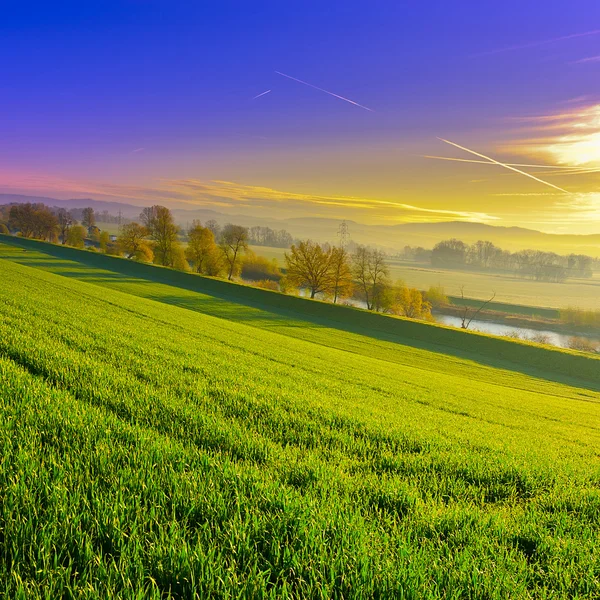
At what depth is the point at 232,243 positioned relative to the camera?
265ft

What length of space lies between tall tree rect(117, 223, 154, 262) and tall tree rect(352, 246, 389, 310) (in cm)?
5274

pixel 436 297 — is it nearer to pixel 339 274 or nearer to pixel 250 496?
pixel 339 274

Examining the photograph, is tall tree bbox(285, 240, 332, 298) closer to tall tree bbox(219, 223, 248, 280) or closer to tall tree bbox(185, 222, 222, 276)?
tall tree bbox(219, 223, 248, 280)

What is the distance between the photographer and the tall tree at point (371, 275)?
70.7 meters

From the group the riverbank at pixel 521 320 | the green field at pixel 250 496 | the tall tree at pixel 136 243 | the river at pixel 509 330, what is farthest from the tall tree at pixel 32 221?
the green field at pixel 250 496

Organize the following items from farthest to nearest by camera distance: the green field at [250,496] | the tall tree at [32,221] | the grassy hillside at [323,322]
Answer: the tall tree at [32,221]
the grassy hillside at [323,322]
the green field at [250,496]

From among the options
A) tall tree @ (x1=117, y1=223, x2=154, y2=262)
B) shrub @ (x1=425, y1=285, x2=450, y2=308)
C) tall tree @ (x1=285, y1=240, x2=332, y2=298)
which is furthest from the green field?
shrub @ (x1=425, y1=285, x2=450, y2=308)

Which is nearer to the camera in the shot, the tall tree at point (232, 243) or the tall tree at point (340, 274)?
the tall tree at point (340, 274)

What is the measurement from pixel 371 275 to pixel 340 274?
734cm

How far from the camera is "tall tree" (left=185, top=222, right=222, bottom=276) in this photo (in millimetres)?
78938

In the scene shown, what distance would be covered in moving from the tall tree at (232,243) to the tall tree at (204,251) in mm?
2230

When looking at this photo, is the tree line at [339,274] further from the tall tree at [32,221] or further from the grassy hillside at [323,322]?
the tall tree at [32,221]

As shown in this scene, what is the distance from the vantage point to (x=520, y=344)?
4175 cm

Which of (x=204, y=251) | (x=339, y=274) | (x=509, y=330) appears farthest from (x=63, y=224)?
(x=509, y=330)
